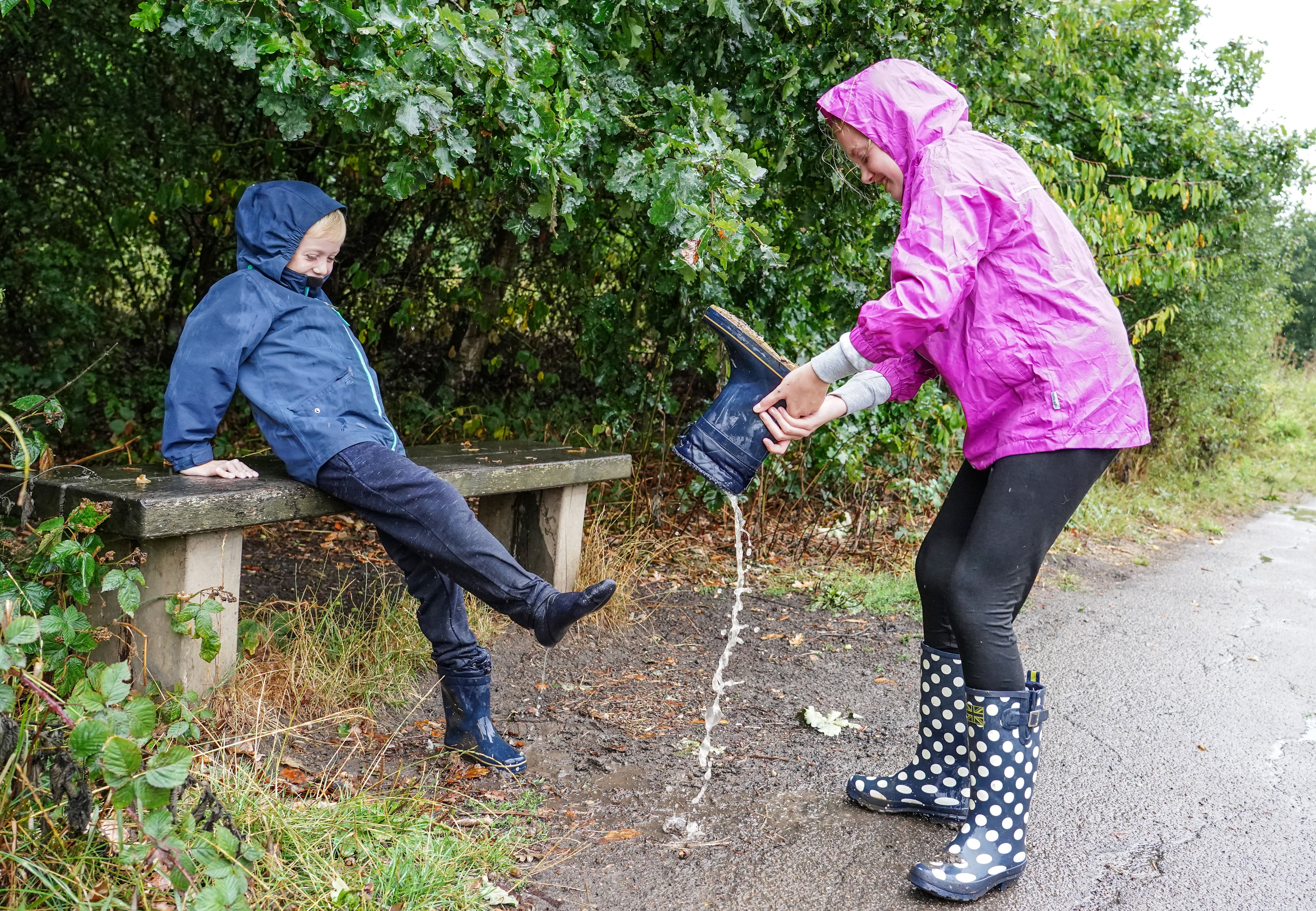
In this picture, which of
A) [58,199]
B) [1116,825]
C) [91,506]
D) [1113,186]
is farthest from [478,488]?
[1113,186]

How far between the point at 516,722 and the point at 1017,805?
1.53 m

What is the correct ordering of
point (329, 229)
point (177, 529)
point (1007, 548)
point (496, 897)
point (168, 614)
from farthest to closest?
point (329, 229) → point (168, 614) → point (177, 529) → point (1007, 548) → point (496, 897)

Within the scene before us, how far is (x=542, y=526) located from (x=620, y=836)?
5.78 feet

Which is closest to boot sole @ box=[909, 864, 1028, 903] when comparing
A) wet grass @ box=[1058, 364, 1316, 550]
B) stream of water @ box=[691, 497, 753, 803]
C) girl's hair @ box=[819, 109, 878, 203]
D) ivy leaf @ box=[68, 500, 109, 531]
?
stream of water @ box=[691, 497, 753, 803]

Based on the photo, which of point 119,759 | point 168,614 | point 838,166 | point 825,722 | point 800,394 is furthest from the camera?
point 838,166

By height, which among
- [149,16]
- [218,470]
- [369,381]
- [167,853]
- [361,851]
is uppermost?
[149,16]

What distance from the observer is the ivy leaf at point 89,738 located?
1679 millimetres

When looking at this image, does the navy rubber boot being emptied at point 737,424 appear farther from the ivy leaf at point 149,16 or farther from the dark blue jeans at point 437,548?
the ivy leaf at point 149,16

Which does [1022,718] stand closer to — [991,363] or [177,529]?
[991,363]

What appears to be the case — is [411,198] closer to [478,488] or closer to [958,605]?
[478,488]

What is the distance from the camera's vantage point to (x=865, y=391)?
264cm

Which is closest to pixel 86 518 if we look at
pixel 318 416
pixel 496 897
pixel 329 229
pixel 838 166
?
pixel 318 416

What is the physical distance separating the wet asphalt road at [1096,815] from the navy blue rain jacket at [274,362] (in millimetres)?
1140

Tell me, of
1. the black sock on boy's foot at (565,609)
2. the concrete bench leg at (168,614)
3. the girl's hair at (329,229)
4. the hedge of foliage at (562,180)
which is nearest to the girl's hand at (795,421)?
the black sock on boy's foot at (565,609)
